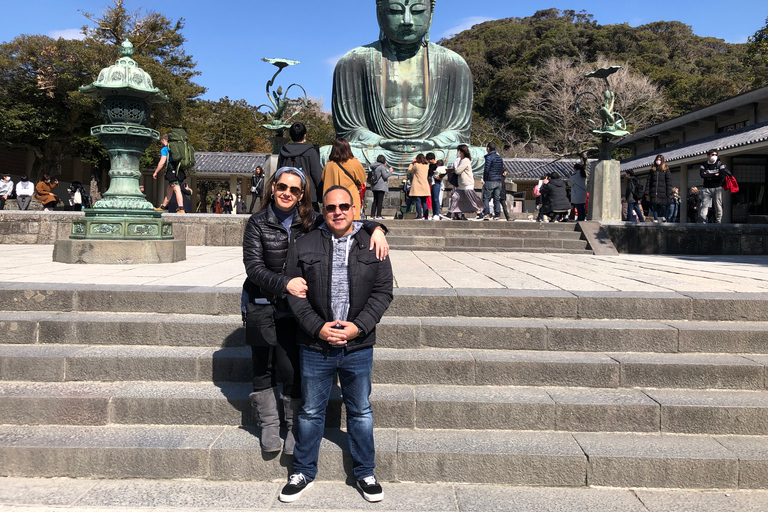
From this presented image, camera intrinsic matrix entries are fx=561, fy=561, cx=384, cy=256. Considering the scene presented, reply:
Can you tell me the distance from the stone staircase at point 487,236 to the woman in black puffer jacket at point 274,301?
19.2 feet

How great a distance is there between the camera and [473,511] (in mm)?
2406

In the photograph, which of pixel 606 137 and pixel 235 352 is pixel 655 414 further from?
pixel 606 137

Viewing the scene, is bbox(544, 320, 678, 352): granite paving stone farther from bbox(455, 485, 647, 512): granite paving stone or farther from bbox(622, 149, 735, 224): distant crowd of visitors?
bbox(622, 149, 735, 224): distant crowd of visitors

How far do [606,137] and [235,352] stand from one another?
9534 mm

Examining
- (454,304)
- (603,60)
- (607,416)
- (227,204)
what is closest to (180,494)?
(454,304)

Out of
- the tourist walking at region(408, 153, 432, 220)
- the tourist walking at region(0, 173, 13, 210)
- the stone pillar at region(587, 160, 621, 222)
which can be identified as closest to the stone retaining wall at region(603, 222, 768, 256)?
the stone pillar at region(587, 160, 621, 222)

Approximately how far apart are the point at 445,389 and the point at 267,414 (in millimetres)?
1006

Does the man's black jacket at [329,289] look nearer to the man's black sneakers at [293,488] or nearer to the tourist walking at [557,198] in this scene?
Answer: the man's black sneakers at [293,488]

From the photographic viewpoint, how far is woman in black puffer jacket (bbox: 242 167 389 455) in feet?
8.54

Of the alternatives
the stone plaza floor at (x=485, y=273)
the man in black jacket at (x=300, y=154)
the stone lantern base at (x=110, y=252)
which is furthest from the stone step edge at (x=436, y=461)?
the stone lantern base at (x=110, y=252)

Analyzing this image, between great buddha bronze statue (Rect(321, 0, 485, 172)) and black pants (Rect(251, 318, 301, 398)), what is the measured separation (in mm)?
11575

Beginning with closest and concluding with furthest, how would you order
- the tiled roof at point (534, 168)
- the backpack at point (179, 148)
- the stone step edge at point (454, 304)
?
1. the stone step edge at point (454, 304)
2. the backpack at point (179, 148)
3. the tiled roof at point (534, 168)

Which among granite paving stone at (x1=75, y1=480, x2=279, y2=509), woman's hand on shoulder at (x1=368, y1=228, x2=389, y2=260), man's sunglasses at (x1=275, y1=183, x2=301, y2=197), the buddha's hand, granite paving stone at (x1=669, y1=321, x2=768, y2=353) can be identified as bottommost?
granite paving stone at (x1=75, y1=480, x2=279, y2=509)

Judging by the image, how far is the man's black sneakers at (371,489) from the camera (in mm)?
2473
